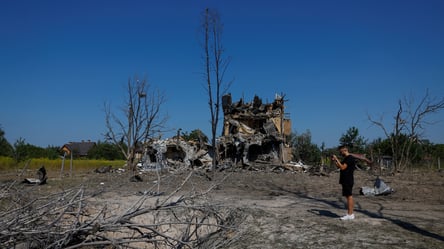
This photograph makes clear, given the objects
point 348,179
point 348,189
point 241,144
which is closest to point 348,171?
point 348,179

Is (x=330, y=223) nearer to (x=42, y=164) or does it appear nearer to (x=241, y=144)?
(x=241, y=144)

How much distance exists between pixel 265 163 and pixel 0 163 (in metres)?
19.4

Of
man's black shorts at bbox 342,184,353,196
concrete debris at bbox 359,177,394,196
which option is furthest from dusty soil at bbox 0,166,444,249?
concrete debris at bbox 359,177,394,196

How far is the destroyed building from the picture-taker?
26.9 m

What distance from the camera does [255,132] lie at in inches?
1100

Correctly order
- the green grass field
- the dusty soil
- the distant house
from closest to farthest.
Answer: the dusty soil → the green grass field → the distant house

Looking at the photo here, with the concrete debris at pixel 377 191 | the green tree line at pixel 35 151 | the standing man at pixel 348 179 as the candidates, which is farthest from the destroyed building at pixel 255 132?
the standing man at pixel 348 179

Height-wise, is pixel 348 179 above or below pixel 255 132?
below

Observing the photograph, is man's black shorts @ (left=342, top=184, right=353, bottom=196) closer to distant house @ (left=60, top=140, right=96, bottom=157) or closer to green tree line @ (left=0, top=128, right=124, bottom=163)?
green tree line @ (left=0, top=128, right=124, bottom=163)

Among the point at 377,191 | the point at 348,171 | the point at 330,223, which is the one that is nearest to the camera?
the point at 330,223

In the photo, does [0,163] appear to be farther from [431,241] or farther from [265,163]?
[431,241]

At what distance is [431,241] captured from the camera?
551 centimetres

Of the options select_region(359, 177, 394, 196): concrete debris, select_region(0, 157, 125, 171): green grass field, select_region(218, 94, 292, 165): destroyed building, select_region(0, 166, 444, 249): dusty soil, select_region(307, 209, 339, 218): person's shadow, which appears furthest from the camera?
select_region(218, 94, 292, 165): destroyed building

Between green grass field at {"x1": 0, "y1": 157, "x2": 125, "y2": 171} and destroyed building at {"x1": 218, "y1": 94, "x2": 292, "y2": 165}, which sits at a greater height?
destroyed building at {"x1": 218, "y1": 94, "x2": 292, "y2": 165}
